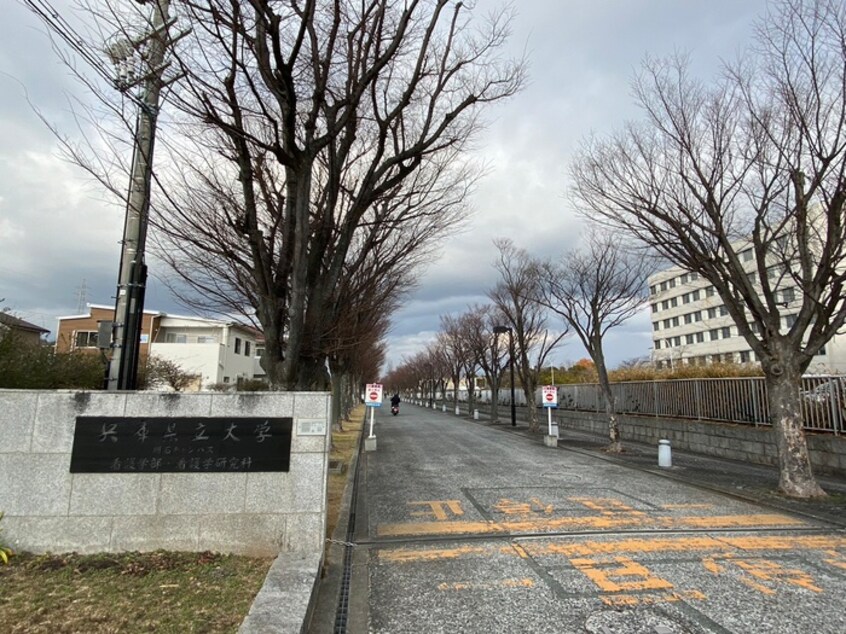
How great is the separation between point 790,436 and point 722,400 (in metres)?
6.65

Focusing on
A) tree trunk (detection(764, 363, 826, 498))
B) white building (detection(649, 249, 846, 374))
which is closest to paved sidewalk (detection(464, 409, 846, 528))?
tree trunk (detection(764, 363, 826, 498))

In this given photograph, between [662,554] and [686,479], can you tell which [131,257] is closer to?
[662,554]

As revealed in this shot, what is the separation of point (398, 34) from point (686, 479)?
9.04 meters

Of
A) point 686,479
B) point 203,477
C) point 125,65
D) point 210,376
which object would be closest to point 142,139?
point 125,65

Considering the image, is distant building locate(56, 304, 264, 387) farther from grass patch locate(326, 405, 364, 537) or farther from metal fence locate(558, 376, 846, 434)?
metal fence locate(558, 376, 846, 434)

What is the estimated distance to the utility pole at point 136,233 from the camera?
216 inches

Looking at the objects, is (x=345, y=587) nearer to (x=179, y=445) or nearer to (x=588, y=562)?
(x=179, y=445)

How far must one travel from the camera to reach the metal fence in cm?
1007

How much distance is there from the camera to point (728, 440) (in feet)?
41.9

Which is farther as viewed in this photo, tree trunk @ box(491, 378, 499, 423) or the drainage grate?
tree trunk @ box(491, 378, 499, 423)

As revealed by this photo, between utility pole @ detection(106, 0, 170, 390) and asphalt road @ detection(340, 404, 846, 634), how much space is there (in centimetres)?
341

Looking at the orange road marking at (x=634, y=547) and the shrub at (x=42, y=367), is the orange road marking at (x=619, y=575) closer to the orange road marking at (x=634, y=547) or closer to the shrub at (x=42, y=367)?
the orange road marking at (x=634, y=547)

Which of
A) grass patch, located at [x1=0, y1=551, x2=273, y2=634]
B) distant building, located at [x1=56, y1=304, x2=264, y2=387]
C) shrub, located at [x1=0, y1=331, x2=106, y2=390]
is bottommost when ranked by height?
grass patch, located at [x1=0, y1=551, x2=273, y2=634]

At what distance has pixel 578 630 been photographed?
3336 millimetres
